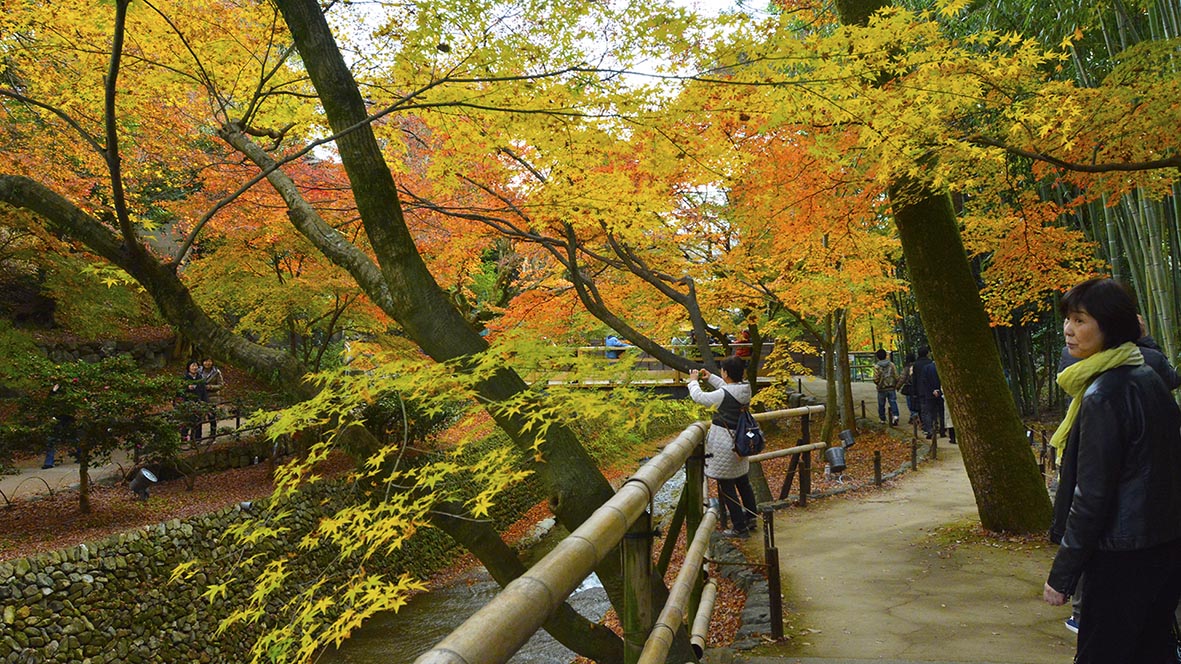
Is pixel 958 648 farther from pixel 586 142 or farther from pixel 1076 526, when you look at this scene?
pixel 586 142

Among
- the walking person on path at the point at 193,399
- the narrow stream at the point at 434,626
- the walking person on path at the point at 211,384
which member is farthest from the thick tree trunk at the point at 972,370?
the walking person on path at the point at 211,384

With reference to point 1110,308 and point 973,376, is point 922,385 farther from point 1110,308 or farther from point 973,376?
point 1110,308

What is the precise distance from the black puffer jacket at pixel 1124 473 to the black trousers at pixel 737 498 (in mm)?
3612

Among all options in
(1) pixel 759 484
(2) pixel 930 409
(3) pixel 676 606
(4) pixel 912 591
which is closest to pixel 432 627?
(1) pixel 759 484

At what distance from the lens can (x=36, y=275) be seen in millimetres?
13727

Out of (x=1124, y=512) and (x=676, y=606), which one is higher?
(x=1124, y=512)

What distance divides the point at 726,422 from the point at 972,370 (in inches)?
77.7

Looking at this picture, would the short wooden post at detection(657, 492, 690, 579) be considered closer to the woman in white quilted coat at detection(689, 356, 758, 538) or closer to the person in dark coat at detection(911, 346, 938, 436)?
the woman in white quilted coat at detection(689, 356, 758, 538)

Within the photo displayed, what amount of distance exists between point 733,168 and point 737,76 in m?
2.20

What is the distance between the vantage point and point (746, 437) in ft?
17.1

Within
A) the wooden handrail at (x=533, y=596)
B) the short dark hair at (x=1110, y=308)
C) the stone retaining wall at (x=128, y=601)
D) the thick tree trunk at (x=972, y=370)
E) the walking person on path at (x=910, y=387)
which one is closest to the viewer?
the wooden handrail at (x=533, y=596)

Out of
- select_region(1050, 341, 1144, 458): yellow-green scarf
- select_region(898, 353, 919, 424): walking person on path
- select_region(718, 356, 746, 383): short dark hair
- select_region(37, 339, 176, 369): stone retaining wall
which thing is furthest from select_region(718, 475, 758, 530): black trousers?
select_region(37, 339, 176, 369): stone retaining wall

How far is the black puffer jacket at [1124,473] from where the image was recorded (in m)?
1.99

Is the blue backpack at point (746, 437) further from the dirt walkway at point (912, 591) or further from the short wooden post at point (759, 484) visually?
the short wooden post at point (759, 484)
